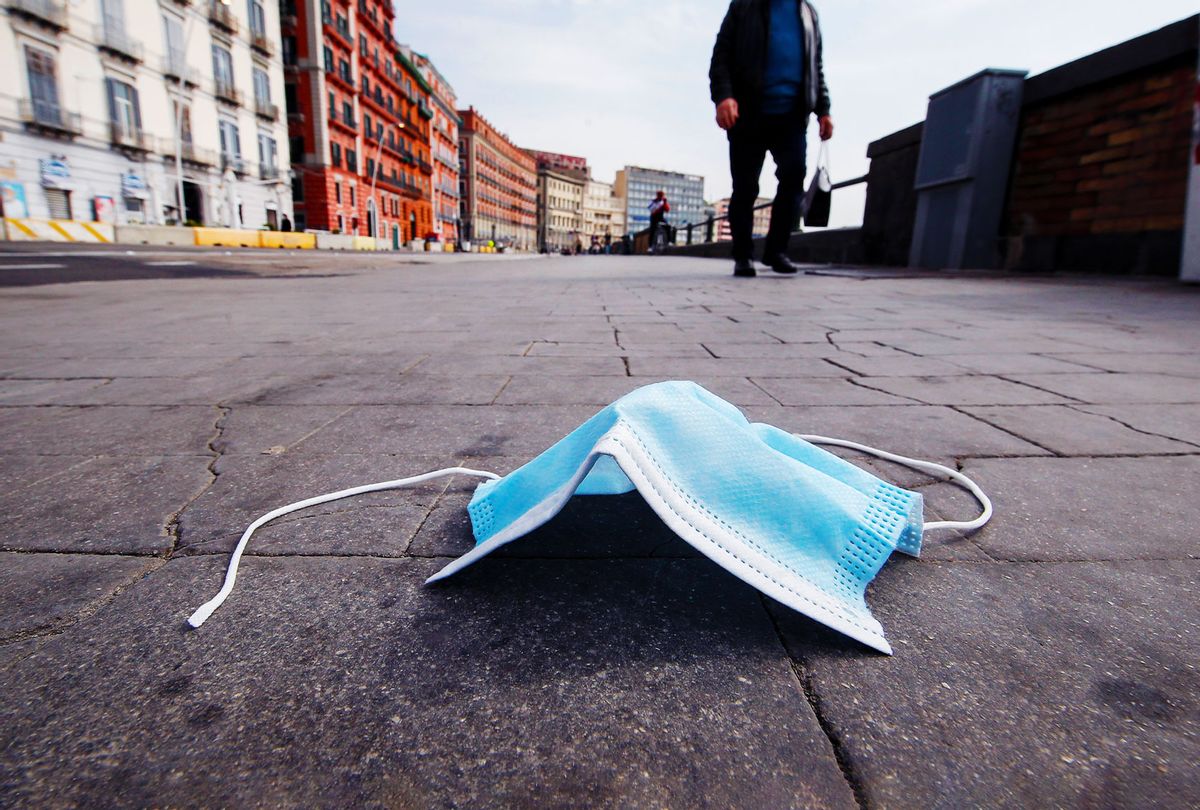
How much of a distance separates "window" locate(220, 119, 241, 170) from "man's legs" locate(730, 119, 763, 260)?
1105 inches

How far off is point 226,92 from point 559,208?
256 ft

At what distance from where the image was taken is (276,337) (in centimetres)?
321

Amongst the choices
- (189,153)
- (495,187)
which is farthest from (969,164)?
(495,187)

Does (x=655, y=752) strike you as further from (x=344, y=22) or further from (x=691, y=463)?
(x=344, y=22)

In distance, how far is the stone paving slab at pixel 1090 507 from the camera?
1.03 metres

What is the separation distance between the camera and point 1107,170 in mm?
5938

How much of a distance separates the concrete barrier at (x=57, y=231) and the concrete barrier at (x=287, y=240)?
5872mm

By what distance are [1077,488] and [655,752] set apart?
1118 millimetres

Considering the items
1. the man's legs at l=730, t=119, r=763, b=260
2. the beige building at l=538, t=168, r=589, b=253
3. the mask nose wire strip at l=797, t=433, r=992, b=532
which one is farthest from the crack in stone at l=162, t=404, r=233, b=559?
the beige building at l=538, t=168, r=589, b=253

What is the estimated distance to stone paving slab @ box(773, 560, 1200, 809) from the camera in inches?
23.1

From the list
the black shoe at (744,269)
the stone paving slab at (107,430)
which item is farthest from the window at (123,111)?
the stone paving slab at (107,430)

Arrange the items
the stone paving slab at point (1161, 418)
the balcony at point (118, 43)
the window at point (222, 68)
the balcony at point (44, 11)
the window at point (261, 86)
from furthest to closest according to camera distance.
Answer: the window at point (261, 86)
the window at point (222, 68)
the balcony at point (118, 43)
the balcony at point (44, 11)
the stone paving slab at point (1161, 418)

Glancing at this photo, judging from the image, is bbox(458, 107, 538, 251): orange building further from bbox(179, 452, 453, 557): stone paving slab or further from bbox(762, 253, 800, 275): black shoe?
bbox(179, 452, 453, 557): stone paving slab

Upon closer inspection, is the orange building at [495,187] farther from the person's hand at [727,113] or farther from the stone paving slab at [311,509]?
the stone paving slab at [311,509]
